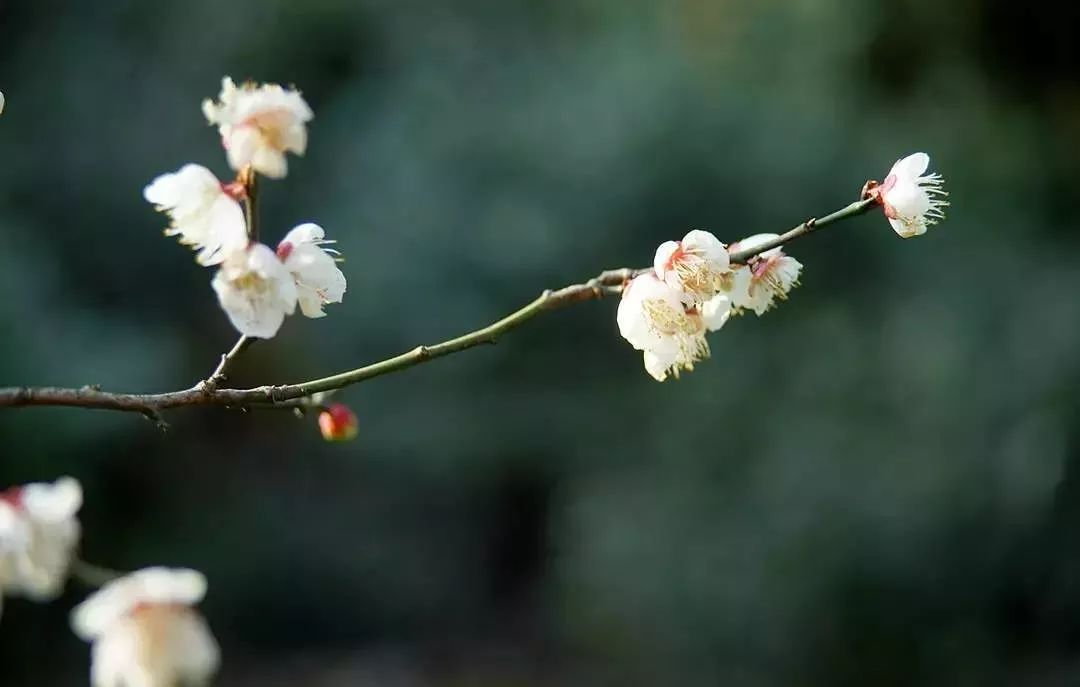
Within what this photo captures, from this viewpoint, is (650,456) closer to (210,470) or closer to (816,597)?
(816,597)

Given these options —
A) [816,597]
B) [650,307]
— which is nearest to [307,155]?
[816,597]

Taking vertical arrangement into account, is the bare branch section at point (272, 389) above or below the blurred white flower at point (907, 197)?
below

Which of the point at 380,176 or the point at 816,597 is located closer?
the point at 816,597

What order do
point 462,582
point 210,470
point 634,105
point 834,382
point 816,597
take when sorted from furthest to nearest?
1. point 462,582
2. point 210,470
3. point 634,105
4. point 834,382
5. point 816,597

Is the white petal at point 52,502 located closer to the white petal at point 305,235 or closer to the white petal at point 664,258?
the white petal at point 305,235

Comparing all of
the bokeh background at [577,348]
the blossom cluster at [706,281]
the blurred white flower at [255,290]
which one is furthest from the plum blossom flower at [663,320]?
the bokeh background at [577,348]

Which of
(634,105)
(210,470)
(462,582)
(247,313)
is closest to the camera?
(247,313)

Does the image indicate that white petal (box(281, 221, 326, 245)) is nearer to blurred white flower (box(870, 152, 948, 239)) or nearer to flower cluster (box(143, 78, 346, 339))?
flower cluster (box(143, 78, 346, 339))
